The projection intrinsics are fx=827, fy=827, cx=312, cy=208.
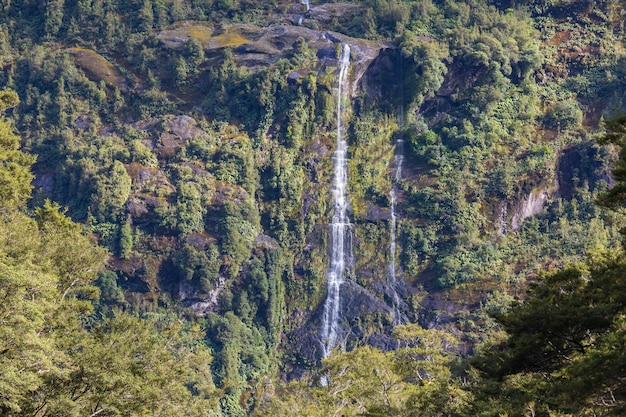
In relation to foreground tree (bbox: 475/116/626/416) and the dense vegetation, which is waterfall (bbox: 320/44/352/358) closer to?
the dense vegetation

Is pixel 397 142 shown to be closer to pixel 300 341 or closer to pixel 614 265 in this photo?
pixel 300 341

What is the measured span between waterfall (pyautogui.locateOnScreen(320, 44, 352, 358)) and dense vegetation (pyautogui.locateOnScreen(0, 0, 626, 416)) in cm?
54

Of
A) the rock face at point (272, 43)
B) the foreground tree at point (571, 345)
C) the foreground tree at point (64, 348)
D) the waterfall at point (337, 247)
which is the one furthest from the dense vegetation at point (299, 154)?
the foreground tree at point (571, 345)

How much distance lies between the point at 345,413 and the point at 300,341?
83.3 feet

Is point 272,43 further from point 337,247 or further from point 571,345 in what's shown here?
point 571,345

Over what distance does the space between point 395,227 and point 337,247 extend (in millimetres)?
3964

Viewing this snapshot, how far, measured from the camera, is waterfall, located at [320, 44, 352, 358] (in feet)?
170

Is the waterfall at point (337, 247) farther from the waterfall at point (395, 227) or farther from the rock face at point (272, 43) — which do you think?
the waterfall at point (395, 227)

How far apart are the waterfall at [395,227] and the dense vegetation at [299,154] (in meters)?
0.34

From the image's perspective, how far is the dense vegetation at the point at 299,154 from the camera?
49.7 m

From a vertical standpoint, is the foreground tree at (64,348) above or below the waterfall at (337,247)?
above

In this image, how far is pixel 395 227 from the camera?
53.4m

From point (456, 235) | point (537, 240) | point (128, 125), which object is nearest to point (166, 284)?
point (128, 125)

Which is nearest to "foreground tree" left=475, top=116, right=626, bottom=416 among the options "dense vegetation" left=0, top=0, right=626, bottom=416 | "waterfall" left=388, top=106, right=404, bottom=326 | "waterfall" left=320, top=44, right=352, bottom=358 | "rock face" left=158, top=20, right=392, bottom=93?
"dense vegetation" left=0, top=0, right=626, bottom=416
